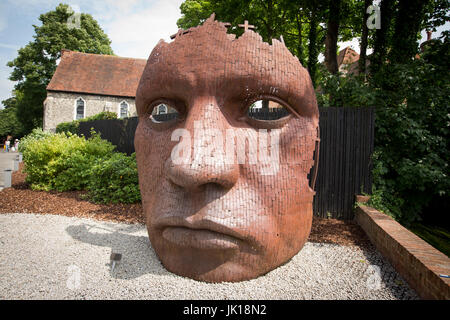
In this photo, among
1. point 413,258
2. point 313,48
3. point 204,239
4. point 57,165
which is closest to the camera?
point 204,239

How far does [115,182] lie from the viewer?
21.0ft

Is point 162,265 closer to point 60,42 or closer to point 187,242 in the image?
point 187,242

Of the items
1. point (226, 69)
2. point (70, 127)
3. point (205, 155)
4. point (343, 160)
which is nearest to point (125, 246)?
point (205, 155)

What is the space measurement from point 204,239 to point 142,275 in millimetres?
930

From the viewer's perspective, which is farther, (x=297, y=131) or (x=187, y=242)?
(x=297, y=131)

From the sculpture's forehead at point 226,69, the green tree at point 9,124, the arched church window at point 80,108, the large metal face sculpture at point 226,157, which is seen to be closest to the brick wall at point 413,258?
the large metal face sculpture at point 226,157

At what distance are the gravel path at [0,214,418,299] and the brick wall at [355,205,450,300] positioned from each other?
0.12m

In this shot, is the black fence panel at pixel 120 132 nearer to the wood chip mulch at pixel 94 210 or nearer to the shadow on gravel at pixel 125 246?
the wood chip mulch at pixel 94 210

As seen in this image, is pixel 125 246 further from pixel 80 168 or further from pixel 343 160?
pixel 80 168

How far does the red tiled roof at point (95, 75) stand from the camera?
25.7 m

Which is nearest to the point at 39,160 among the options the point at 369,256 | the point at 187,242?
the point at 187,242

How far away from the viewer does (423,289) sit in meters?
2.44

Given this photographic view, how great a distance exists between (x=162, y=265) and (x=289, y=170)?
5.79ft

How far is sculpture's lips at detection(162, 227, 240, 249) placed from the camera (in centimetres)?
230
